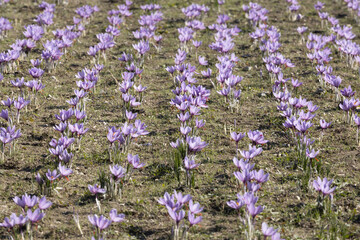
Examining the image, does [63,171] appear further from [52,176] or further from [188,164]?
[188,164]

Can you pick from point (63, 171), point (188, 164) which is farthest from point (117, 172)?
point (188, 164)

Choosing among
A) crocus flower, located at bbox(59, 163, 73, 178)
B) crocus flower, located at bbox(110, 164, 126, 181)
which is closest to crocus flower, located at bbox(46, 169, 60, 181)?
crocus flower, located at bbox(59, 163, 73, 178)

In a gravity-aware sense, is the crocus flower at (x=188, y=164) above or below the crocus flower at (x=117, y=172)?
above

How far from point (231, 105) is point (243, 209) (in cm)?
254

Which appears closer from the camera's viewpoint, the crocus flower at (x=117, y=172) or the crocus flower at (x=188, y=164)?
the crocus flower at (x=117, y=172)

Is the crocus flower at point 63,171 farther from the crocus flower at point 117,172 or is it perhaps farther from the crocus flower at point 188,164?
the crocus flower at point 188,164

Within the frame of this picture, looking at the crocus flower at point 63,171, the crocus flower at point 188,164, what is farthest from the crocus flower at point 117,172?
the crocus flower at point 188,164

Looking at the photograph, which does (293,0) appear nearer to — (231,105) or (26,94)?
(231,105)

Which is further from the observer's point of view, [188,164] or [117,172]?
[188,164]

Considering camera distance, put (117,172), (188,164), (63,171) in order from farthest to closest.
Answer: (188,164)
(63,171)
(117,172)

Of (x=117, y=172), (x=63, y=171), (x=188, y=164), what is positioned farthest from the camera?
(x=188, y=164)

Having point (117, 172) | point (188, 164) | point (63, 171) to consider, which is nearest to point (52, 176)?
point (63, 171)

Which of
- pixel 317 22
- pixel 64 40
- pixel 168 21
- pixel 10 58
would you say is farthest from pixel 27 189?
pixel 317 22

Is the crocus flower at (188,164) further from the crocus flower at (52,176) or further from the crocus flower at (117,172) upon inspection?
the crocus flower at (52,176)
